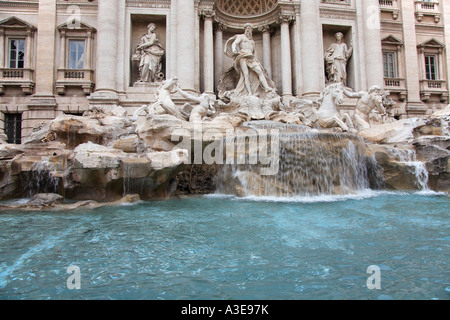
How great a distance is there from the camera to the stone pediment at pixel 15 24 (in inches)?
535

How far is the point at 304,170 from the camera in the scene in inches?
267

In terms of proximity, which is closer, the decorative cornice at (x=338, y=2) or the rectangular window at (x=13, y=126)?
the rectangular window at (x=13, y=126)

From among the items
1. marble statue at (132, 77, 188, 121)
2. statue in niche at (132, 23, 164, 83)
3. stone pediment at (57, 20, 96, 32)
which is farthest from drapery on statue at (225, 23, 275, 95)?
stone pediment at (57, 20, 96, 32)

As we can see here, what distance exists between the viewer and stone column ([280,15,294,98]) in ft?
45.6

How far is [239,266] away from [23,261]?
2.08 metres

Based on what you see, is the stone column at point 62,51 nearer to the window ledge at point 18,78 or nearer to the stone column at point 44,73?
the stone column at point 44,73

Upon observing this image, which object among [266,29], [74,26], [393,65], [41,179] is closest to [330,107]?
[266,29]

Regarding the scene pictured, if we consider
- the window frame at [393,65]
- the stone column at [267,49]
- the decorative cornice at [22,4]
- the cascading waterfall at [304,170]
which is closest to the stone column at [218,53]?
the stone column at [267,49]

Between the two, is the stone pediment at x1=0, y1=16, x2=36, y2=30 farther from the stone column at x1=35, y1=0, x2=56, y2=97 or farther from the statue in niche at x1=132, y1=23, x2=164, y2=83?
the statue in niche at x1=132, y1=23, x2=164, y2=83

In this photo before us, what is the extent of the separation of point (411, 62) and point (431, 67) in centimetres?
195

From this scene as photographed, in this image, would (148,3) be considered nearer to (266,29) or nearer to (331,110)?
(266,29)

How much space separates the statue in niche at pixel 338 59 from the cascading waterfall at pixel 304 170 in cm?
870

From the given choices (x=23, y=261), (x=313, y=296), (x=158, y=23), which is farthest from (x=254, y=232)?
(x=158, y=23)

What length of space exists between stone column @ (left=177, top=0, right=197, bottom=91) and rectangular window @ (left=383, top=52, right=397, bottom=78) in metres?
11.0
